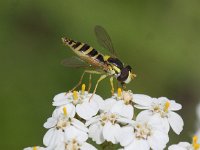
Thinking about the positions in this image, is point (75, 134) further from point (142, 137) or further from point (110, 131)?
point (142, 137)

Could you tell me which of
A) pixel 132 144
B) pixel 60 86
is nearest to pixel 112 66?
pixel 132 144

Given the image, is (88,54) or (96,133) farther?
(88,54)

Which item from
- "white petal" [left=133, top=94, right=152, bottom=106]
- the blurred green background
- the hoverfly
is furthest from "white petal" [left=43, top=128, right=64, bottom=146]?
the blurred green background

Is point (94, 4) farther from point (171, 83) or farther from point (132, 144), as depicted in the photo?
point (132, 144)

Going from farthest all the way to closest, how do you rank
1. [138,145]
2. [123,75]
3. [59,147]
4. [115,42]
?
1. [115,42]
2. [123,75]
3. [138,145]
4. [59,147]

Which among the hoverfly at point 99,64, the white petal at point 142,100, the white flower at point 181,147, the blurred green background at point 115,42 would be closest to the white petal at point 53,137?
the hoverfly at point 99,64

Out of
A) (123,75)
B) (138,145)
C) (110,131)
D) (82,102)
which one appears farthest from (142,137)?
(123,75)

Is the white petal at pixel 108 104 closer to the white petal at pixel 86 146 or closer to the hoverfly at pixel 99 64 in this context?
the hoverfly at pixel 99 64

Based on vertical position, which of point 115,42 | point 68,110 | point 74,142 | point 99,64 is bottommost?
point 74,142
